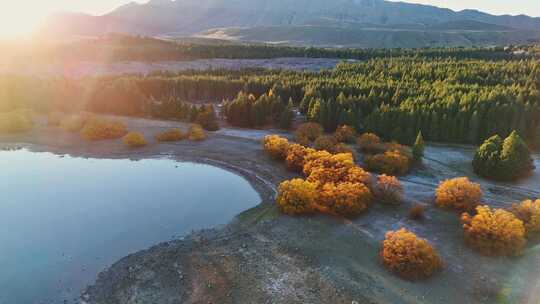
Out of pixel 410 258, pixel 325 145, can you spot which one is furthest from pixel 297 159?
pixel 410 258

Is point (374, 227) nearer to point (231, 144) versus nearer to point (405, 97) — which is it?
point (231, 144)

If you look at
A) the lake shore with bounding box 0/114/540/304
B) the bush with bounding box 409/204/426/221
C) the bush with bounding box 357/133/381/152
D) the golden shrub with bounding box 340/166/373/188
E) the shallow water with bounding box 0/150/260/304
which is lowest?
Answer: the shallow water with bounding box 0/150/260/304

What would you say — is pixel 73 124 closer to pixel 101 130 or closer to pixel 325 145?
pixel 101 130

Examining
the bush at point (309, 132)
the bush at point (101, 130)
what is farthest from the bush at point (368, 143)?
the bush at point (101, 130)

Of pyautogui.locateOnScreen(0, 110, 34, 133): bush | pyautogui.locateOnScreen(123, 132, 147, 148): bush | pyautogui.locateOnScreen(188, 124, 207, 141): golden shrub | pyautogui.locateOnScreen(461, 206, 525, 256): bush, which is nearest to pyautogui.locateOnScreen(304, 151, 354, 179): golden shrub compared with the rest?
pyautogui.locateOnScreen(461, 206, 525, 256): bush

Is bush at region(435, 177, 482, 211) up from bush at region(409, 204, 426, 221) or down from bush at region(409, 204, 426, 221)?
up

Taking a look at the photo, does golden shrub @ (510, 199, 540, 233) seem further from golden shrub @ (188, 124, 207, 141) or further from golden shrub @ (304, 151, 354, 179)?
golden shrub @ (188, 124, 207, 141)

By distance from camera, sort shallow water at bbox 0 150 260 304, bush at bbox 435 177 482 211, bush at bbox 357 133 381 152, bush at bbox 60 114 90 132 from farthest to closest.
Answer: bush at bbox 60 114 90 132 → bush at bbox 357 133 381 152 → bush at bbox 435 177 482 211 → shallow water at bbox 0 150 260 304
